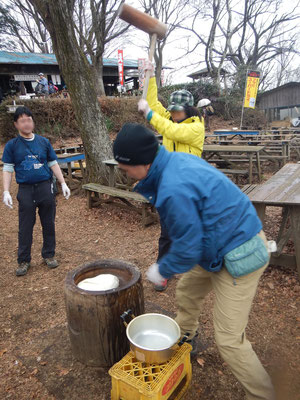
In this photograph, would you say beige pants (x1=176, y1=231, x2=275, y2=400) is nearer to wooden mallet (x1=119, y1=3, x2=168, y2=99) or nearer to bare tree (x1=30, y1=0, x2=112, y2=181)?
wooden mallet (x1=119, y1=3, x2=168, y2=99)

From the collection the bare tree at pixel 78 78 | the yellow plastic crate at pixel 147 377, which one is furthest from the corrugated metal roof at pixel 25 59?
the yellow plastic crate at pixel 147 377

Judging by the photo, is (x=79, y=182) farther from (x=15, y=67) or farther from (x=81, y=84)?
(x=15, y=67)

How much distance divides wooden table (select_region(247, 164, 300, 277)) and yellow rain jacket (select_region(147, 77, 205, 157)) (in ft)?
2.89

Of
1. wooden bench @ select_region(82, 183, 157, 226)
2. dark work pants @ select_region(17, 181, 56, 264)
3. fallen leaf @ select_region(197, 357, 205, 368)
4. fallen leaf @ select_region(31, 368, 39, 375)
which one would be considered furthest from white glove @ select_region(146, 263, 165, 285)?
wooden bench @ select_region(82, 183, 157, 226)

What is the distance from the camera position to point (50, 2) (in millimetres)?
5988

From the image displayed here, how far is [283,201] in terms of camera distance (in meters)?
3.09

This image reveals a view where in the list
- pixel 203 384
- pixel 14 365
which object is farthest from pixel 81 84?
pixel 203 384

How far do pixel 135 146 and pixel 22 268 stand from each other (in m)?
3.21

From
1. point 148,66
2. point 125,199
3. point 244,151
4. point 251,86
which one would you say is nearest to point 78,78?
point 125,199

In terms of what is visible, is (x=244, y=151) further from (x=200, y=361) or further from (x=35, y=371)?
(x=35, y=371)

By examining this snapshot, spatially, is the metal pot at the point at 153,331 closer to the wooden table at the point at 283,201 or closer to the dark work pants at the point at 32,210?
the wooden table at the point at 283,201

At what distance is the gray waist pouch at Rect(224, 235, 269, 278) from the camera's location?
167 centimetres

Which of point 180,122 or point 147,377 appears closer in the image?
point 147,377

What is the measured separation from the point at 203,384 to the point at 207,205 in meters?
1.53
